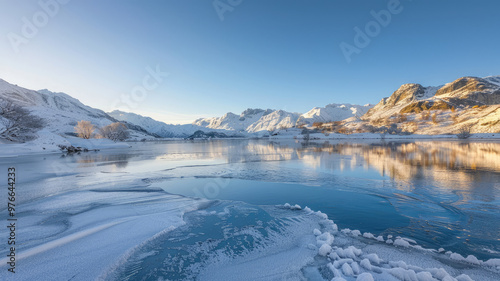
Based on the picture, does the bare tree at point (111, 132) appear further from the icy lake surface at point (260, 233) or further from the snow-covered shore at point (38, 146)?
the icy lake surface at point (260, 233)

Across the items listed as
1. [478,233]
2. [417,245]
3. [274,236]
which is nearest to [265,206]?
[274,236]

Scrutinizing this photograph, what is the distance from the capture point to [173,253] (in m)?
4.38

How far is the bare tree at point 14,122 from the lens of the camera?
3400 cm

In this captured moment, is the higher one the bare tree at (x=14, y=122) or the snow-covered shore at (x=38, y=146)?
the bare tree at (x=14, y=122)

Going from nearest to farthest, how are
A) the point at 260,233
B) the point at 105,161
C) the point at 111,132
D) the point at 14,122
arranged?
the point at 260,233 → the point at 105,161 → the point at 14,122 → the point at 111,132

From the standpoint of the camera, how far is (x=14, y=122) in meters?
35.2

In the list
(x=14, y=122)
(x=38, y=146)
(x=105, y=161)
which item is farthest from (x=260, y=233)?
(x=14, y=122)

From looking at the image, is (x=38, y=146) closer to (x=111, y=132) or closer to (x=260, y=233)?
(x=260, y=233)

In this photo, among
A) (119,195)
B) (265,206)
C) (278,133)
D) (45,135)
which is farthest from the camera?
(278,133)

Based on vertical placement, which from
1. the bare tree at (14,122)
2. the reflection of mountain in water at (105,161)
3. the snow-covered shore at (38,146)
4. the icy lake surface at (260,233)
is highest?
the bare tree at (14,122)

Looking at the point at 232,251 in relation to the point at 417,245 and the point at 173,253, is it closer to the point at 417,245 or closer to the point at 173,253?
the point at 173,253

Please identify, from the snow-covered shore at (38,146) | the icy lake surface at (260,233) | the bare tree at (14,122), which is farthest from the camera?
the bare tree at (14,122)

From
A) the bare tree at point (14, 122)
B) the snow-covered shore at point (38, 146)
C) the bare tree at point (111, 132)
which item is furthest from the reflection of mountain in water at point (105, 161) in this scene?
the bare tree at point (111, 132)

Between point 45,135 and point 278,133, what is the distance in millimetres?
149484
